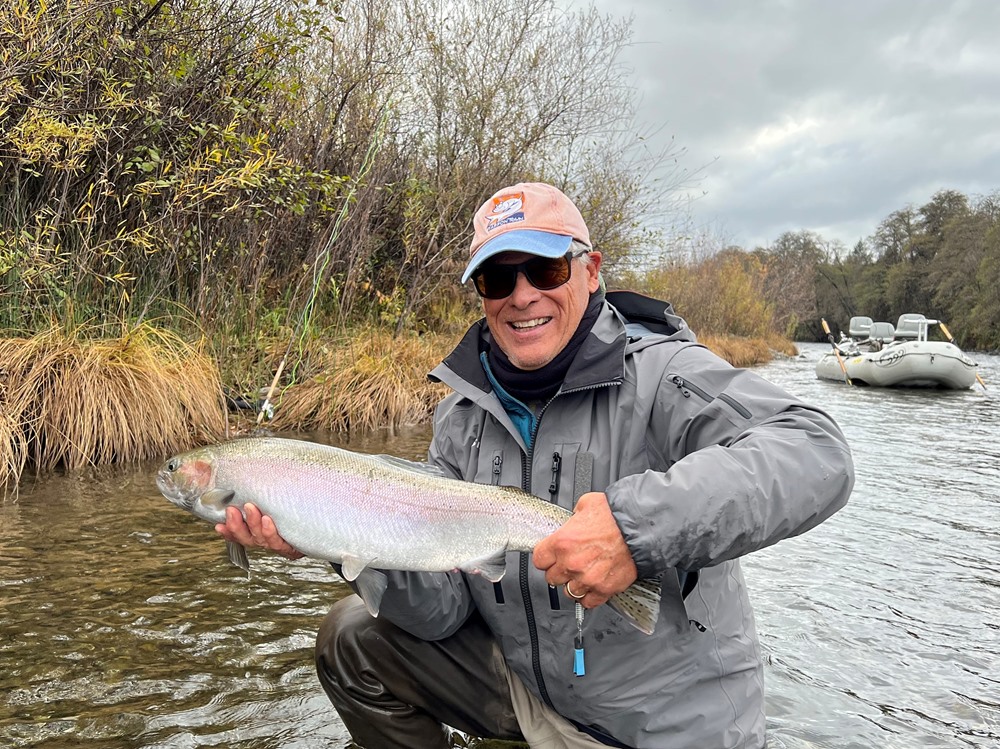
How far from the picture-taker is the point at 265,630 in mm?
4145

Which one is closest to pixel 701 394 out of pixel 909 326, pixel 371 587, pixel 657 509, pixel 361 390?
pixel 657 509

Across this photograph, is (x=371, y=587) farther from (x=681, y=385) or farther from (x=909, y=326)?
(x=909, y=326)

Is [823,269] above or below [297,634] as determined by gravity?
above

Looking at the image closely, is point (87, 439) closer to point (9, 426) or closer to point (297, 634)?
point (9, 426)

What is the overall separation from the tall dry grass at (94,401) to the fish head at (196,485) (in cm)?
459

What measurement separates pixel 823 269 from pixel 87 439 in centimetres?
7763

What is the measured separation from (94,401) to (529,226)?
5987mm

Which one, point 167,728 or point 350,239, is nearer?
point 167,728

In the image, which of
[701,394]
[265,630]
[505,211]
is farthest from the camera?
[265,630]

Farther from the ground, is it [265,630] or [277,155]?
[277,155]

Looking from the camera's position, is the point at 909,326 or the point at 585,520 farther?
the point at 909,326

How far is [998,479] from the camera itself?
9273 mm

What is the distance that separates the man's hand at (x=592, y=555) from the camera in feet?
6.30


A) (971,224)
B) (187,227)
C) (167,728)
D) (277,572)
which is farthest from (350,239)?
(971,224)
